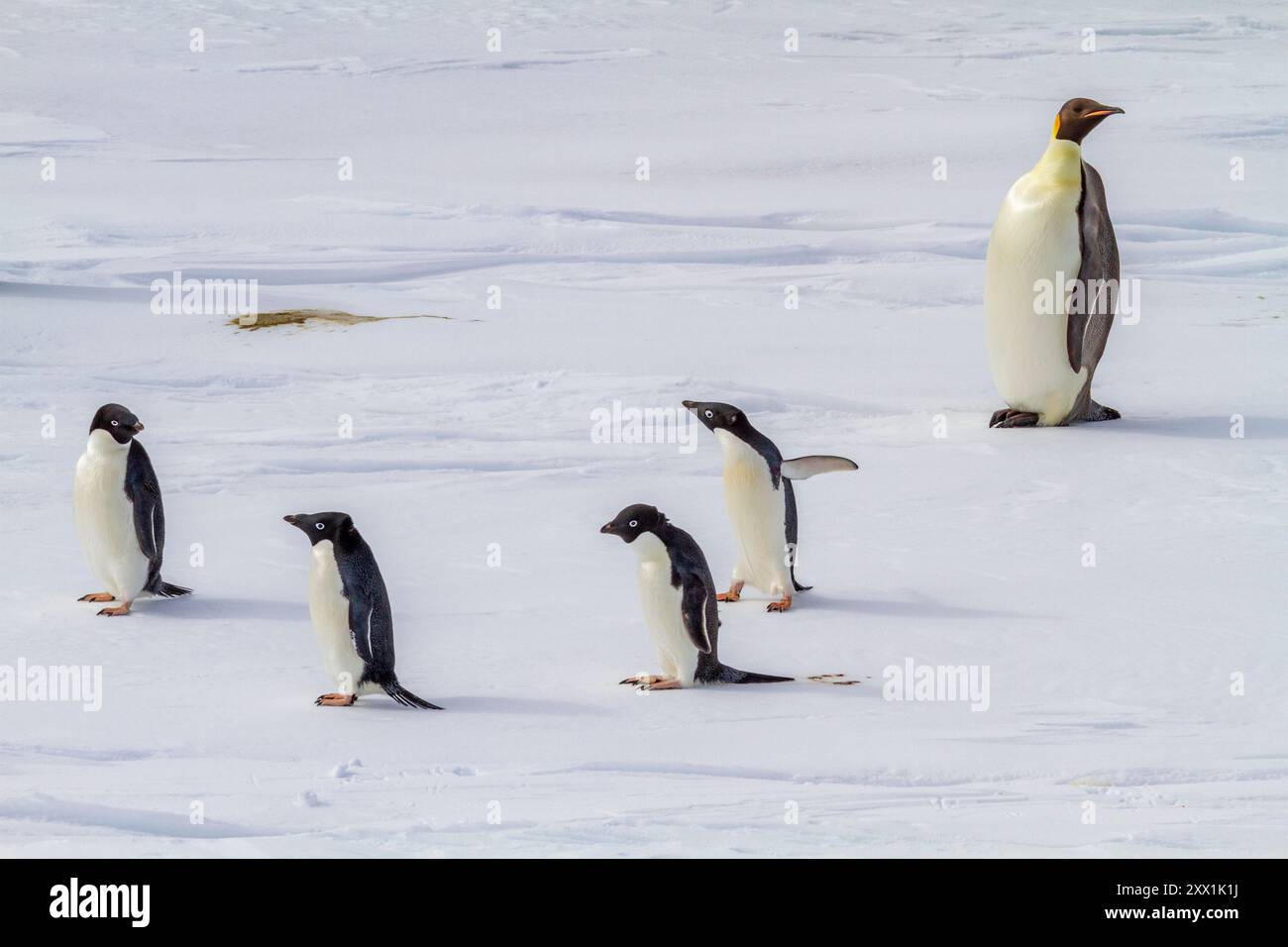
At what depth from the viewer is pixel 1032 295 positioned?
22.8 feet

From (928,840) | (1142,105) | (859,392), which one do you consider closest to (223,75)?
(1142,105)

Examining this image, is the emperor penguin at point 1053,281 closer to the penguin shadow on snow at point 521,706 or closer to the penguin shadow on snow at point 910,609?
the penguin shadow on snow at point 910,609

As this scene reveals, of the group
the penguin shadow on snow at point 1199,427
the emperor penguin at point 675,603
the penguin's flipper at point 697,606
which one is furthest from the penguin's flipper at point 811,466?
the penguin shadow on snow at point 1199,427

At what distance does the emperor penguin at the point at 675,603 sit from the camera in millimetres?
4145

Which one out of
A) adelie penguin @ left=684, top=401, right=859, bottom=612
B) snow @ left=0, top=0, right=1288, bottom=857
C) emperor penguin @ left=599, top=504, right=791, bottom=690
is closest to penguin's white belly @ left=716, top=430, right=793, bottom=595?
adelie penguin @ left=684, top=401, right=859, bottom=612

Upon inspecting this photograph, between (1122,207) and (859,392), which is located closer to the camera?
(859,392)

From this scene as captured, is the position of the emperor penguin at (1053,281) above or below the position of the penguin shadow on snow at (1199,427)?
above

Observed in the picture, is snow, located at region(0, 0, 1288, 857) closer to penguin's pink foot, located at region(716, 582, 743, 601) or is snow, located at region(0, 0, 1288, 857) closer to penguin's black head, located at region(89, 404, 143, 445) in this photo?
penguin's pink foot, located at region(716, 582, 743, 601)

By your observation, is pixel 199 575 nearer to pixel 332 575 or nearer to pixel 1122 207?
pixel 332 575

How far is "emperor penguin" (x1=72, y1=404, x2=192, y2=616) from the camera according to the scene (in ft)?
16.0

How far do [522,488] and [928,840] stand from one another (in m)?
3.37

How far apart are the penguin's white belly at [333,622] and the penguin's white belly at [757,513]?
1209mm

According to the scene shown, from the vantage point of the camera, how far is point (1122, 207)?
13625 mm

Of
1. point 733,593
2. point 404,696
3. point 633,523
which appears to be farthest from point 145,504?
point 733,593
